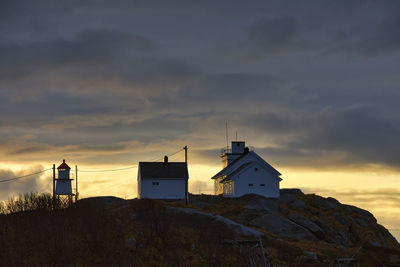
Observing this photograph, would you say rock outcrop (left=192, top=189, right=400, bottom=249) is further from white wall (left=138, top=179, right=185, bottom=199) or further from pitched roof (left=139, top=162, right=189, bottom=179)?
pitched roof (left=139, top=162, right=189, bottom=179)

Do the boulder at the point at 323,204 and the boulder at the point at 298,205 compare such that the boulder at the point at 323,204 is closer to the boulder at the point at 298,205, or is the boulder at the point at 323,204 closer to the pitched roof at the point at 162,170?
the boulder at the point at 298,205

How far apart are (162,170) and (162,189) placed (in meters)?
2.83

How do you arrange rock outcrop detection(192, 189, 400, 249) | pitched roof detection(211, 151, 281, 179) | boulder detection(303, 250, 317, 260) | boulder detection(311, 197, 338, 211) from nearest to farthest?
boulder detection(303, 250, 317, 260) < rock outcrop detection(192, 189, 400, 249) < boulder detection(311, 197, 338, 211) < pitched roof detection(211, 151, 281, 179)

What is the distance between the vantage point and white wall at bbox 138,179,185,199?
236 feet

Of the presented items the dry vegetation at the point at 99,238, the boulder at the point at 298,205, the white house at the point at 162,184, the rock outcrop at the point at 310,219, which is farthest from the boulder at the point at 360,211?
the dry vegetation at the point at 99,238

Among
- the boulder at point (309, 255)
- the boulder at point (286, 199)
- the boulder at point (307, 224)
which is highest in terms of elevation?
the boulder at point (286, 199)

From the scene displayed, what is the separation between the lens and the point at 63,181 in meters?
56.6

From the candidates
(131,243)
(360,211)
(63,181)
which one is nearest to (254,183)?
(360,211)

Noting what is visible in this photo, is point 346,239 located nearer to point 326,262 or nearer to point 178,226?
point 326,262

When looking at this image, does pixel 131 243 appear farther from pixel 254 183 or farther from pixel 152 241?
pixel 254 183

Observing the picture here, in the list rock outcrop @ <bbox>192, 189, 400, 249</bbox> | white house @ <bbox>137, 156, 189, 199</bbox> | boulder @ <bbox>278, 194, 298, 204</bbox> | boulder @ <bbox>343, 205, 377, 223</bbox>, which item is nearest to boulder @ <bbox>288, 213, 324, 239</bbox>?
rock outcrop @ <bbox>192, 189, 400, 249</bbox>

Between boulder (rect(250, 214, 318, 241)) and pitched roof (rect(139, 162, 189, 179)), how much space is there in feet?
65.0

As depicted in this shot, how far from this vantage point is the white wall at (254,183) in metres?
71.4

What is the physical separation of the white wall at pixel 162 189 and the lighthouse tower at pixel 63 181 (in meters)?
16.5
